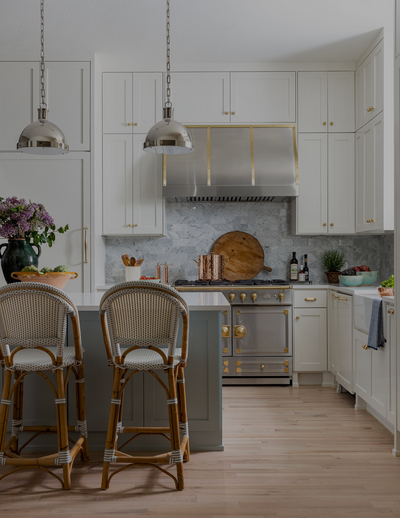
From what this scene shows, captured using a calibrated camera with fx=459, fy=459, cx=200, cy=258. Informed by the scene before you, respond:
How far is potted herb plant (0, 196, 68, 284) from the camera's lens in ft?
8.78

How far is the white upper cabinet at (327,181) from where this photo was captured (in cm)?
424

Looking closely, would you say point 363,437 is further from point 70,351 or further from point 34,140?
point 34,140

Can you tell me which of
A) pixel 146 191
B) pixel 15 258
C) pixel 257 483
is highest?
pixel 146 191

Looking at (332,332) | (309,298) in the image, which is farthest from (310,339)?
(309,298)

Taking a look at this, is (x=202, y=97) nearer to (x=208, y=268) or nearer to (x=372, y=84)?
(x=372, y=84)

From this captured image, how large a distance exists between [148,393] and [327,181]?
2676 mm

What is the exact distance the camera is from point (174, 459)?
2105 millimetres

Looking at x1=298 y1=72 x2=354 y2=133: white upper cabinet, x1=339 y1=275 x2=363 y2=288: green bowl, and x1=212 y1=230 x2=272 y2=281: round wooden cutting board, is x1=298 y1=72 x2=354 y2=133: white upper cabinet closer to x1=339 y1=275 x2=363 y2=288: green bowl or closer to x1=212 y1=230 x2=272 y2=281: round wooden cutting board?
x1=212 y1=230 x2=272 y2=281: round wooden cutting board

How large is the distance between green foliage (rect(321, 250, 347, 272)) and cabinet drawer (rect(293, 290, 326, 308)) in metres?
0.51

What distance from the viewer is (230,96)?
14.0ft

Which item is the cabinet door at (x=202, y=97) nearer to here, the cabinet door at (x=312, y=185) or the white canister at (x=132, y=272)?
the cabinet door at (x=312, y=185)

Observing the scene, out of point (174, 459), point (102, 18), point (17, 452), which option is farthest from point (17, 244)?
point (102, 18)

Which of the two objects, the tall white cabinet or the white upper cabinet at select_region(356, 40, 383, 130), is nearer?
the white upper cabinet at select_region(356, 40, 383, 130)

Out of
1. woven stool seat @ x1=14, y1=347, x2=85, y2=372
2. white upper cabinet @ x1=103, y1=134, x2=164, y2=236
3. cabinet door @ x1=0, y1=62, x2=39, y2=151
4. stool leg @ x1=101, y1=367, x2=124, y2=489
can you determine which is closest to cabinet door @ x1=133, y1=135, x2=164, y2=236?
white upper cabinet @ x1=103, y1=134, x2=164, y2=236
